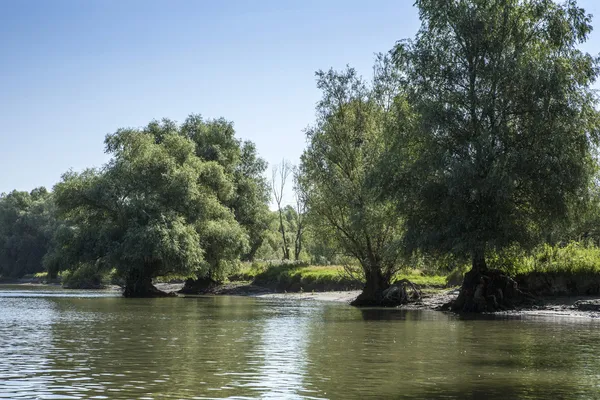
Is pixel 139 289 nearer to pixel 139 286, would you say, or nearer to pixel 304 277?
pixel 139 286

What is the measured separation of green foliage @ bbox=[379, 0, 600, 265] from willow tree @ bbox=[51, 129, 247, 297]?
1027 inches

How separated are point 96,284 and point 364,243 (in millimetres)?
53317

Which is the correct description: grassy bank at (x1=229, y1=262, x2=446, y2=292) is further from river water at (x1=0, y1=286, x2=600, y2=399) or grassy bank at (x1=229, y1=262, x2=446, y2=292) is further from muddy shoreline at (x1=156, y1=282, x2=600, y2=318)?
river water at (x1=0, y1=286, x2=600, y2=399)

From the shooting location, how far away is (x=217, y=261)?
71.5 metres

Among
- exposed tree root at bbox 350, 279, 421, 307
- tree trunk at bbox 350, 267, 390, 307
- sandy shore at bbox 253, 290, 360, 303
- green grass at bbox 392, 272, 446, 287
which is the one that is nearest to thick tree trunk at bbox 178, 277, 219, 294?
sandy shore at bbox 253, 290, 360, 303

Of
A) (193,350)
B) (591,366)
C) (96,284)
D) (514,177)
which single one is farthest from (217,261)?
(591,366)

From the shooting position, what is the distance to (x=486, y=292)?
43.3 m

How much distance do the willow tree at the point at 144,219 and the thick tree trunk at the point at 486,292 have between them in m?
27.4

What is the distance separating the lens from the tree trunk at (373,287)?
52.7m

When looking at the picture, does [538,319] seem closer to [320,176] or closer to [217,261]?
[320,176]

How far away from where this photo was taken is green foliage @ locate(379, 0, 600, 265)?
40094mm

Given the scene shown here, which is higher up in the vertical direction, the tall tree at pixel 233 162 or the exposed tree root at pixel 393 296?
the tall tree at pixel 233 162

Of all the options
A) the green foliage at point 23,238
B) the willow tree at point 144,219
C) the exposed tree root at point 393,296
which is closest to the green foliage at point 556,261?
the exposed tree root at point 393,296

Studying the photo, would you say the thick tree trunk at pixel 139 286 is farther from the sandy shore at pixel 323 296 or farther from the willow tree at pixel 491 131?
the willow tree at pixel 491 131
